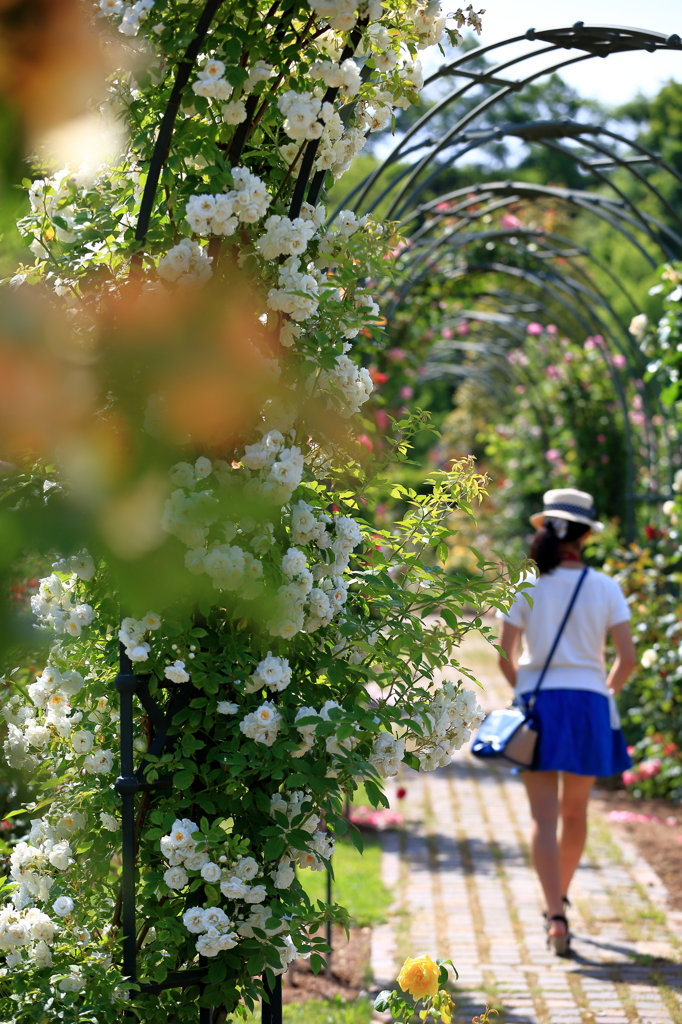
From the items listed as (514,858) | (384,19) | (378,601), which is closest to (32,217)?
(384,19)

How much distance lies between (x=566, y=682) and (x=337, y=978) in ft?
4.33

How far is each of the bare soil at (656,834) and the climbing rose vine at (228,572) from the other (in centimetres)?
302

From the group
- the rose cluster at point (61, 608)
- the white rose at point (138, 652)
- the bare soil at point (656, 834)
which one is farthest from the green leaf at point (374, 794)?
the bare soil at point (656, 834)

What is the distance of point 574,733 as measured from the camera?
3746 mm

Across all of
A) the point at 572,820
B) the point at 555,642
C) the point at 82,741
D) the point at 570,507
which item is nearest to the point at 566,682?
the point at 555,642

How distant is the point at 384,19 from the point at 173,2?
15.4 inches

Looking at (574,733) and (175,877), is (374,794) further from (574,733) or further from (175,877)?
(574,733)

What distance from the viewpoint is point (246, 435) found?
1.75m

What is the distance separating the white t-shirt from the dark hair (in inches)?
1.5

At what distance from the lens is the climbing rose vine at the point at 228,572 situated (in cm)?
159

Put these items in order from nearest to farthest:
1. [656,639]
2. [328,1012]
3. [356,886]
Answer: [328,1012] < [356,886] < [656,639]

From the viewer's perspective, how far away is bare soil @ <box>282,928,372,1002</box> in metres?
3.33

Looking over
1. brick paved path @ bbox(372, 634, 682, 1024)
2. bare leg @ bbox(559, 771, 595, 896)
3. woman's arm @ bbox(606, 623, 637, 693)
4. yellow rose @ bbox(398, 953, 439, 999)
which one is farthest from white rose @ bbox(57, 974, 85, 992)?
woman's arm @ bbox(606, 623, 637, 693)

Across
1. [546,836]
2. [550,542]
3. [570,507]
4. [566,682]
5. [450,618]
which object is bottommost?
[546,836]
